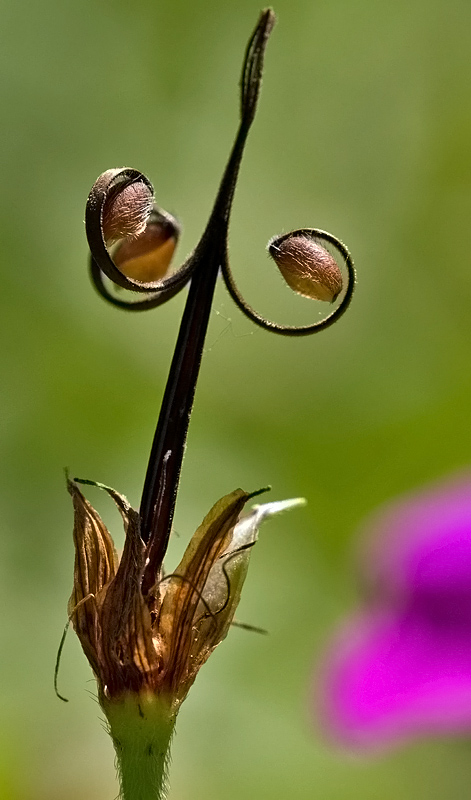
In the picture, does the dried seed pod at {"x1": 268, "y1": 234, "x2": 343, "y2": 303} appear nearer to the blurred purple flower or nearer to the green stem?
the green stem

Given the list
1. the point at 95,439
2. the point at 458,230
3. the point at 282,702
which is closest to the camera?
the point at 282,702

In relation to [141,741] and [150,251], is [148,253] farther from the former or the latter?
[141,741]

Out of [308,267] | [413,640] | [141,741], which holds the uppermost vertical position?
[308,267]

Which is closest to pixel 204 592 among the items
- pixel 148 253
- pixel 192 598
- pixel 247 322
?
pixel 192 598

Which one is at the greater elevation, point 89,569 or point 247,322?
point 247,322

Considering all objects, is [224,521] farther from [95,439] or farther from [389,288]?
[389,288]

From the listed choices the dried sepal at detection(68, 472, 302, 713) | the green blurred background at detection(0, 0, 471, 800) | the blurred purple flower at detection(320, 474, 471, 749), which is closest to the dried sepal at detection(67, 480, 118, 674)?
the dried sepal at detection(68, 472, 302, 713)

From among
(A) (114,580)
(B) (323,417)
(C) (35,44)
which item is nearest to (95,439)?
(B) (323,417)
